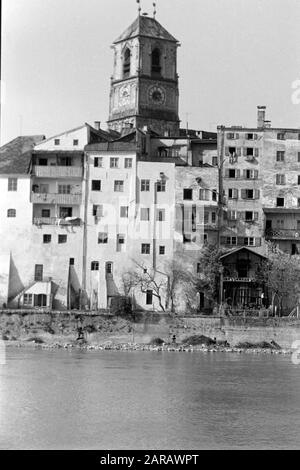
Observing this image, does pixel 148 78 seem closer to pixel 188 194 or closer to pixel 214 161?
pixel 214 161

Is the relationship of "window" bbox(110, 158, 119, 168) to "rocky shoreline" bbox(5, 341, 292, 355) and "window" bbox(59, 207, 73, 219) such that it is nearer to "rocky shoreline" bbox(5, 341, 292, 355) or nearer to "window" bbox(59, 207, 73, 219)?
"window" bbox(59, 207, 73, 219)

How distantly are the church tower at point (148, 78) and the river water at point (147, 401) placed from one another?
32836 millimetres

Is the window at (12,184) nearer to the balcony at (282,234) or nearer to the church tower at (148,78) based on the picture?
the balcony at (282,234)

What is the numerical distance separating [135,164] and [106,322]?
11.1 m

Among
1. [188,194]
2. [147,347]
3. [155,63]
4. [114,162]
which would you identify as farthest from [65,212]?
[155,63]

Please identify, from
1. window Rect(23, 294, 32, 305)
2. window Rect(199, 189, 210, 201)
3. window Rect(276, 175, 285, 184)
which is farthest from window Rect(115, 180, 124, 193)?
window Rect(276, 175, 285, 184)

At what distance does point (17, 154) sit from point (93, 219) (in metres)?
7.49

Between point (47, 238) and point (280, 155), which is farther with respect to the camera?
point (280, 155)

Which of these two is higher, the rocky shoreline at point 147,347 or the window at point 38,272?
the window at point 38,272

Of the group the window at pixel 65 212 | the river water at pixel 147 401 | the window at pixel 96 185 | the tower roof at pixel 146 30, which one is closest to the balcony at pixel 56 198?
the window at pixel 65 212

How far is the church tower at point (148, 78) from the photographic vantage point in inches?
3979

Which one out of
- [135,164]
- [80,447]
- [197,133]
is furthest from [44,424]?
[197,133]

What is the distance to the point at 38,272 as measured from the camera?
274ft

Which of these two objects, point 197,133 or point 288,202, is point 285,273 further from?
point 197,133
